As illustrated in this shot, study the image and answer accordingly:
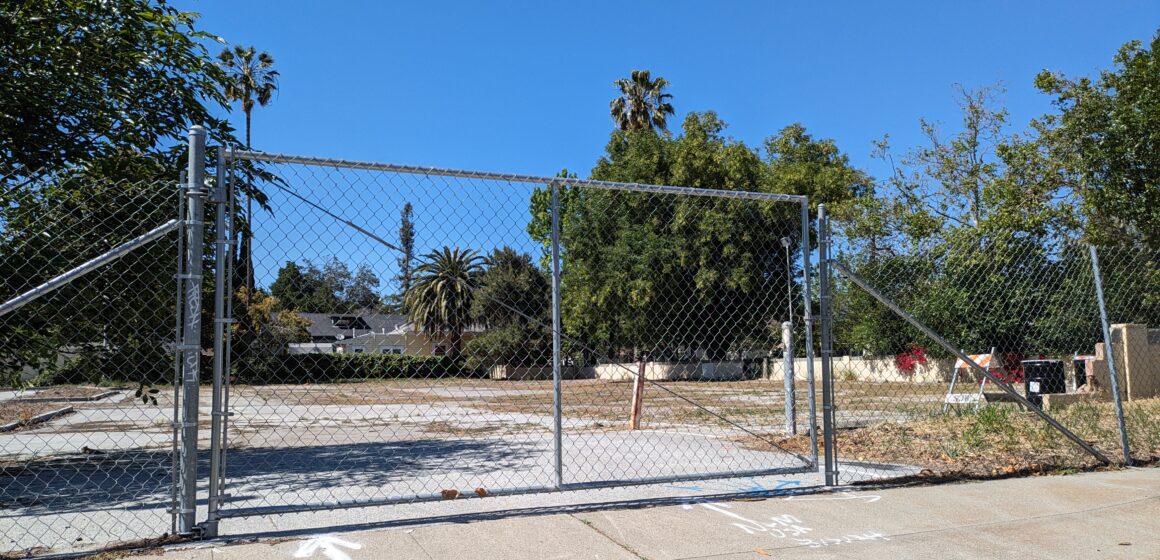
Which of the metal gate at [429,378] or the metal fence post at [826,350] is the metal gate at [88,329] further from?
the metal fence post at [826,350]

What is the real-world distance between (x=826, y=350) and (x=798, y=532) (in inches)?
63.3

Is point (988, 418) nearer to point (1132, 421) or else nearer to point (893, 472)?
point (1132, 421)

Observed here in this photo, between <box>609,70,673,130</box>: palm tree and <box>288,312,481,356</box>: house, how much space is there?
42.7 m

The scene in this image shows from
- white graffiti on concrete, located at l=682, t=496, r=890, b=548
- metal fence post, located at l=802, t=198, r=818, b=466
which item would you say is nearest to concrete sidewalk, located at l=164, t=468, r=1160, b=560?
white graffiti on concrete, located at l=682, t=496, r=890, b=548

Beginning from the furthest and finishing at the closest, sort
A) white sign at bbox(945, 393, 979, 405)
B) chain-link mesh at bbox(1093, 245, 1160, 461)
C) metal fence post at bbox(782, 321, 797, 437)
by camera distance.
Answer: white sign at bbox(945, 393, 979, 405), metal fence post at bbox(782, 321, 797, 437), chain-link mesh at bbox(1093, 245, 1160, 461)

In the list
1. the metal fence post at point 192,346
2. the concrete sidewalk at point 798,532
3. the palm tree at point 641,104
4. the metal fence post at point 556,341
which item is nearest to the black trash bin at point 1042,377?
the concrete sidewalk at point 798,532

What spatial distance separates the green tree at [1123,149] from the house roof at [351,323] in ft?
34.6

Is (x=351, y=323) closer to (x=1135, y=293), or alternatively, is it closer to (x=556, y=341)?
(x=556, y=341)

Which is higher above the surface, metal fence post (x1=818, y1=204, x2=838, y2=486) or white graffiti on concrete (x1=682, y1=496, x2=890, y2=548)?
metal fence post (x1=818, y1=204, x2=838, y2=486)

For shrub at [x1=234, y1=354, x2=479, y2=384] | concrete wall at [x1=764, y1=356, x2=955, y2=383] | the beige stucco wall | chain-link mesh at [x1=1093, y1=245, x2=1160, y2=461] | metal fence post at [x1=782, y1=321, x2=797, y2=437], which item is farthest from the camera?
concrete wall at [x1=764, y1=356, x2=955, y2=383]

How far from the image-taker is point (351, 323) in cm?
539

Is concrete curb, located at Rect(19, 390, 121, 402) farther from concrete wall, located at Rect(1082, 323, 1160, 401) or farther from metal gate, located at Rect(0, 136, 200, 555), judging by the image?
concrete wall, located at Rect(1082, 323, 1160, 401)

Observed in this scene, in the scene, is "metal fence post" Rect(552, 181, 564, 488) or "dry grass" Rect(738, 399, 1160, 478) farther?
"dry grass" Rect(738, 399, 1160, 478)

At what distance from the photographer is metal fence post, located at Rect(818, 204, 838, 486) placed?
6070 millimetres
